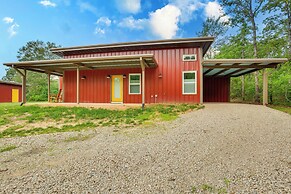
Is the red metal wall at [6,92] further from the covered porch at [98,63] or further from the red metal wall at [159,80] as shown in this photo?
the red metal wall at [159,80]

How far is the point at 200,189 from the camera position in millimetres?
2172

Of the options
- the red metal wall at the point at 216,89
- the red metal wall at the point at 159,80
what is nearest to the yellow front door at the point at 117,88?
the red metal wall at the point at 159,80

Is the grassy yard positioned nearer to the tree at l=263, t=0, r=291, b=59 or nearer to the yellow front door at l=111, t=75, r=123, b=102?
the yellow front door at l=111, t=75, r=123, b=102

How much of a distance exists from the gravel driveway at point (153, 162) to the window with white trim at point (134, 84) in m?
5.59

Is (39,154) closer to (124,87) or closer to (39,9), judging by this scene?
(124,87)

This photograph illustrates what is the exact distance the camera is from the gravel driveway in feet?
7.47

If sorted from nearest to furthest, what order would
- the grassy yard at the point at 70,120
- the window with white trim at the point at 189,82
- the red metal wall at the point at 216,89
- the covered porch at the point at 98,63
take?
the grassy yard at the point at 70,120 → the covered porch at the point at 98,63 → the window with white trim at the point at 189,82 → the red metal wall at the point at 216,89

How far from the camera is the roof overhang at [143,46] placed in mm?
9273

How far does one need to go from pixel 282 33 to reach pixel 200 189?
15737mm

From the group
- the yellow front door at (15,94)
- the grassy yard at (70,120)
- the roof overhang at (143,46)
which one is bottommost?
the grassy yard at (70,120)

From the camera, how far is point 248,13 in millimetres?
13219

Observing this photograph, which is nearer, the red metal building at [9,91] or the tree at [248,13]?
the tree at [248,13]

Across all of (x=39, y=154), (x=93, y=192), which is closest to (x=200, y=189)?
(x=93, y=192)

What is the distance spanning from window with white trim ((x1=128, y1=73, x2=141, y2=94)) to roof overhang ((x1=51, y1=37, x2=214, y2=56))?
69.7 inches
